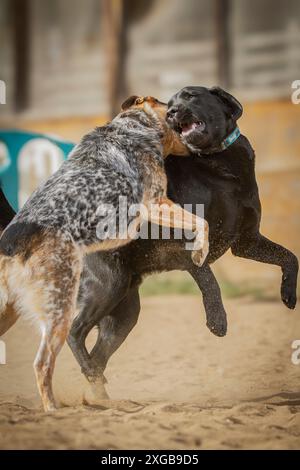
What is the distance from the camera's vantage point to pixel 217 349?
20.9ft

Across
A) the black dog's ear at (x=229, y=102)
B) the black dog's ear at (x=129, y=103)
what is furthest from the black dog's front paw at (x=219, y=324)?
the black dog's ear at (x=129, y=103)

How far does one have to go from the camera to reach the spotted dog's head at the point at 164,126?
489cm

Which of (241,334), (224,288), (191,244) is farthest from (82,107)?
(191,244)

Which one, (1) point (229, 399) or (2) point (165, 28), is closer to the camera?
(1) point (229, 399)

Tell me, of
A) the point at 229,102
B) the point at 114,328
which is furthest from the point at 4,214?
the point at 229,102

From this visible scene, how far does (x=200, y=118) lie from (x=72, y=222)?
1.16 m

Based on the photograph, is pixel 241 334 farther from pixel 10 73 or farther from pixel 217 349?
pixel 10 73

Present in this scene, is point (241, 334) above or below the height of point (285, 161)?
below

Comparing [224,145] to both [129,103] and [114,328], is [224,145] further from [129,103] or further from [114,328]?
[114,328]

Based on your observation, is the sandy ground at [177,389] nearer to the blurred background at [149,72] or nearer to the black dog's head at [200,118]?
the black dog's head at [200,118]

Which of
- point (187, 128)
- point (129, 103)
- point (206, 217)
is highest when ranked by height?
point (129, 103)

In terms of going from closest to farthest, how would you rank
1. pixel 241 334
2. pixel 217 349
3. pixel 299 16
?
1. pixel 217 349
2. pixel 241 334
3. pixel 299 16

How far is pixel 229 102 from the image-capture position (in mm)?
4965

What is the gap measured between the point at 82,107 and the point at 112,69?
2.46 feet
